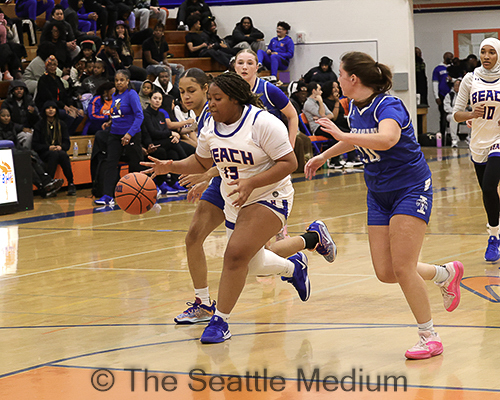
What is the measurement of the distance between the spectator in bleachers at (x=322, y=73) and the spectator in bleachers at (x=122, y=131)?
847 cm

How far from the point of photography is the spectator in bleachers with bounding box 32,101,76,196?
13.9 m

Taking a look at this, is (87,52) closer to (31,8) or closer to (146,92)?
(31,8)

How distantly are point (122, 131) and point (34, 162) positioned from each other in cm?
177

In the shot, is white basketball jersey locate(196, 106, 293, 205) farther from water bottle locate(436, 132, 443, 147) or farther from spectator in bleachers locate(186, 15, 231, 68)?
water bottle locate(436, 132, 443, 147)

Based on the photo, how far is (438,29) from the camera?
2697 cm

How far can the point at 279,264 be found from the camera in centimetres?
530

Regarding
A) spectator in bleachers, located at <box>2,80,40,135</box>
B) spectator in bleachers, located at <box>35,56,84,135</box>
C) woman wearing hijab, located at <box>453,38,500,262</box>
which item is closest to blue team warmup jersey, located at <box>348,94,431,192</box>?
woman wearing hijab, located at <box>453,38,500,262</box>

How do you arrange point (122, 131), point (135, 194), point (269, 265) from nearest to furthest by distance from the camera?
point (269, 265) < point (135, 194) < point (122, 131)

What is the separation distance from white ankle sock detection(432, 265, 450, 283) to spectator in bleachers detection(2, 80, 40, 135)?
1035cm

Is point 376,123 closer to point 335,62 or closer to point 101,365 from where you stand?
point 101,365

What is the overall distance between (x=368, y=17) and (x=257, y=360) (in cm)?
1878

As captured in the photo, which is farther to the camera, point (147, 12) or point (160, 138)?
point (147, 12)

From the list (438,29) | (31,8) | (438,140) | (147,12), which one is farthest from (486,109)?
(438,29)

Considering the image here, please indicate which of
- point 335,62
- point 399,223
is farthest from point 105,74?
point 399,223
